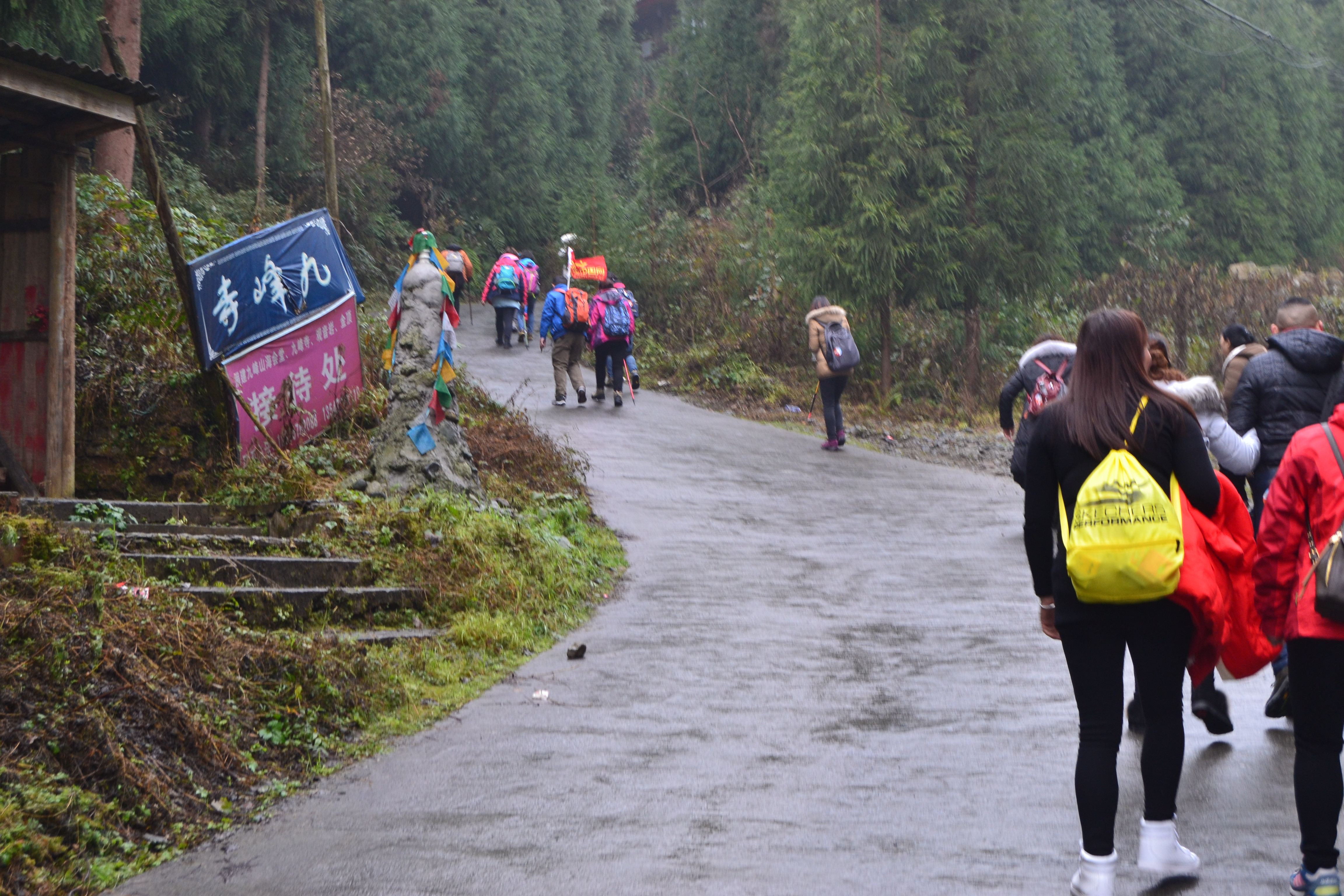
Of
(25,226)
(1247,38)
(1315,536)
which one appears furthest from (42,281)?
(1247,38)

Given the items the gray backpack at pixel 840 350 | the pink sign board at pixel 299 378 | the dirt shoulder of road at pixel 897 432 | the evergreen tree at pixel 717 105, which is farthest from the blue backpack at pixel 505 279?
the evergreen tree at pixel 717 105

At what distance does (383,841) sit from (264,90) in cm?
2559

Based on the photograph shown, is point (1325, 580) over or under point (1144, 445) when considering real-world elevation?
under

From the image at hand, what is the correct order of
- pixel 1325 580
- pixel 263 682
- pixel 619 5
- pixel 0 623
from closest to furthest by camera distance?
pixel 1325 580, pixel 0 623, pixel 263 682, pixel 619 5

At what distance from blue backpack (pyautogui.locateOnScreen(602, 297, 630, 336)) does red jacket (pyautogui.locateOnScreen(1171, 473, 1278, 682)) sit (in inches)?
520

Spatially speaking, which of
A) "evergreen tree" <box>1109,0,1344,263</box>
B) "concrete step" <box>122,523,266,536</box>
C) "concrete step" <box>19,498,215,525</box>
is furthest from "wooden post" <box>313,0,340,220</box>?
"evergreen tree" <box>1109,0,1344,263</box>

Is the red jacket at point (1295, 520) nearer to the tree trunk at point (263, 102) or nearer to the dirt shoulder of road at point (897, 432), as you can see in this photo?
the dirt shoulder of road at point (897, 432)

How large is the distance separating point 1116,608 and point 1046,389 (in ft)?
15.3

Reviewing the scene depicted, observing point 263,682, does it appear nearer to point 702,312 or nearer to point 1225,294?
point 702,312

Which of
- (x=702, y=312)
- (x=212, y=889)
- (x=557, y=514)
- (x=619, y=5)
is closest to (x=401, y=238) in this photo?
(x=702, y=312)

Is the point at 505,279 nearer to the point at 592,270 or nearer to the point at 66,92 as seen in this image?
the point at 592,270

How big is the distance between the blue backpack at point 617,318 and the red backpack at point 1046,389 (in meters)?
8.99

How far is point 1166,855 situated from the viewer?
419cm

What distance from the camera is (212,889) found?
432 centimetres
